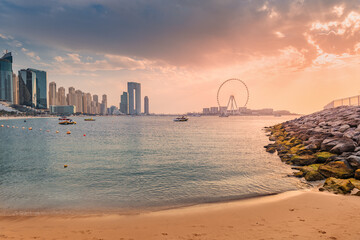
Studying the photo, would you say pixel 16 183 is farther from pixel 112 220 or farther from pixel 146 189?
pixel 112 220

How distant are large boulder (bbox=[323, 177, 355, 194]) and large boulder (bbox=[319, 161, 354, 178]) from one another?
171 cm

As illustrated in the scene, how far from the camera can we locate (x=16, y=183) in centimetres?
1695

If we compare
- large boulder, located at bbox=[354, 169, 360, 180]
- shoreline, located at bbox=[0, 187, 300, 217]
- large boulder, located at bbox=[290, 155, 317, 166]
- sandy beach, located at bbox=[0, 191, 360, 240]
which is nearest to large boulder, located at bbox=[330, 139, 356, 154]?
large boulder, located at bbox=[290, 155, 317, 166]

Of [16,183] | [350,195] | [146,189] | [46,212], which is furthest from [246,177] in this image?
[16,183]

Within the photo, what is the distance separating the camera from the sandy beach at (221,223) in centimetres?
790

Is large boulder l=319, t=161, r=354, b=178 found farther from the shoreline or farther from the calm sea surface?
the shoreline

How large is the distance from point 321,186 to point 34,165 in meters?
28.6

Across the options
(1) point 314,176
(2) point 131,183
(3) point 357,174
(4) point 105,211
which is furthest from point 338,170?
(4) point 105,211

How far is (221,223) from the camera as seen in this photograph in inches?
359

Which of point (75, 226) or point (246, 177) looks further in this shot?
point (246, 177)

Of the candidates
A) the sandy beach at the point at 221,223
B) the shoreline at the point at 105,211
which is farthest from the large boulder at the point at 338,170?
the shoreline at the point at 105,211

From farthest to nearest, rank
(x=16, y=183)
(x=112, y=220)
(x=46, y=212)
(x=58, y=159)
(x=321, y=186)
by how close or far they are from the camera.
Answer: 1. (x=58, y=159)
2. (x=16, y=183)
3. (x=321, y=186)
4. (x=46, y=212)
5. (x=112, y=220)

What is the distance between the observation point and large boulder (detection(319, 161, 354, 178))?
14498 mm

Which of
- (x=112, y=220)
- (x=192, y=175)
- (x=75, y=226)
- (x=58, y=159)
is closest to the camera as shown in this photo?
(x=75, y=226)
